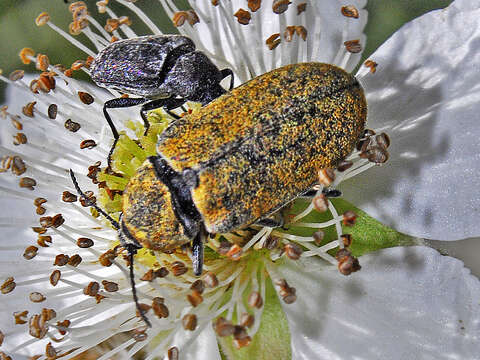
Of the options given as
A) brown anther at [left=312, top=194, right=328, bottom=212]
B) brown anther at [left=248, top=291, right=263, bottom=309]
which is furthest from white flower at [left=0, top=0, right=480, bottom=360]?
brown anther at [left=312, top=194, right=328, bottom=212]

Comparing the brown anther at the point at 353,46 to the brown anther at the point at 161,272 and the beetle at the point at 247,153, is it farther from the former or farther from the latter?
the brown anther at the point at 161,272

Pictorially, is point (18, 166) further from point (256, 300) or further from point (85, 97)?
point (256, 300)

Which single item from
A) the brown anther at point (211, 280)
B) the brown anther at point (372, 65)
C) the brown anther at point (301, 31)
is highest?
the brown anther at point (301, 31)

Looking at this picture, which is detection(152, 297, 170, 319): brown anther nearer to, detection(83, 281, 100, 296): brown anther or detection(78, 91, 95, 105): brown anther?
detection(83, 281, 100, 296): brown anther

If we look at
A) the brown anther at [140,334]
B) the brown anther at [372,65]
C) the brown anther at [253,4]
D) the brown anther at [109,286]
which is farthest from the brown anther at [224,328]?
the brown anther at [253,4]

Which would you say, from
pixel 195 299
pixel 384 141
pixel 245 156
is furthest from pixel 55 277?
pixel 384 141

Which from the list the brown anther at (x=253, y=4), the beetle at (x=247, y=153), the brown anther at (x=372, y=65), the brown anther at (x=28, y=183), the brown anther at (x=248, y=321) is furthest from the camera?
the brown anther at (x=28, y=183)

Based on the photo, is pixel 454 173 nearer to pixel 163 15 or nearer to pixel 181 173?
pixel 181 173
